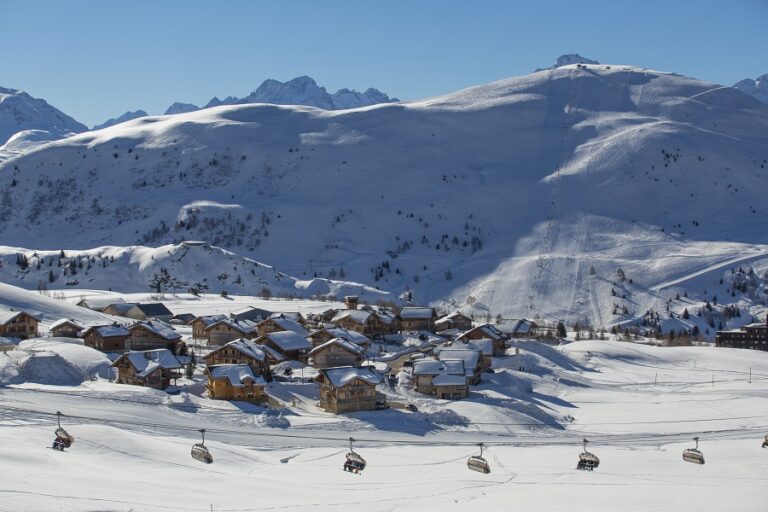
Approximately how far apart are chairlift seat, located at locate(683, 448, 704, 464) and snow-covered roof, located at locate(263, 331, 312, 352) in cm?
2982

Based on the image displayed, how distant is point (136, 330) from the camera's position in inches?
2411

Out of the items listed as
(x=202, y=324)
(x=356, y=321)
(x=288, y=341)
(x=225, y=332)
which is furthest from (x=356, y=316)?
(x=288, y=341)

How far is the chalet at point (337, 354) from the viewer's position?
58656 mm

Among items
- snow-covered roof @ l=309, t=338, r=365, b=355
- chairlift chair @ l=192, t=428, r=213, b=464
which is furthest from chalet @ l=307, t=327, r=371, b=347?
chairlift chair @ l=192, t=428, r=213, b=464

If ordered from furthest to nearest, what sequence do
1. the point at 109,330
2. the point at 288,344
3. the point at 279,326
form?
the point at 279,326
the point at 288,344
the point at 109,330

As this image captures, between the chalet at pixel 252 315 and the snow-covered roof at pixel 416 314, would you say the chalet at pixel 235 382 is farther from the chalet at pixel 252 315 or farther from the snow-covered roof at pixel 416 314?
the snow-covered roof at pixel 416 314

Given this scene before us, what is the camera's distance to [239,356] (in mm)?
53344

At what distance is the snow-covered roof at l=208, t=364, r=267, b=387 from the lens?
47062 millimetres

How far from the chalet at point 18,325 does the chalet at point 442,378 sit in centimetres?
2694

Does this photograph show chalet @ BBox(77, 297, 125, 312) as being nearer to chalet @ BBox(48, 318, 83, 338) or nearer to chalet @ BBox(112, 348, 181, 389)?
chalet @ BBox(48, 318, 83, 338)

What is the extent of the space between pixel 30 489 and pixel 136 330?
3760 centimetres

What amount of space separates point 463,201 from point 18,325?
10378 cm

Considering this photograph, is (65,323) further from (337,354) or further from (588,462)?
(588,462)

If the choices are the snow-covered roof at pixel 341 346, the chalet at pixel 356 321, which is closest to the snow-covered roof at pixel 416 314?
the chalet at pixel 356 321
